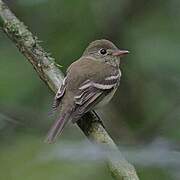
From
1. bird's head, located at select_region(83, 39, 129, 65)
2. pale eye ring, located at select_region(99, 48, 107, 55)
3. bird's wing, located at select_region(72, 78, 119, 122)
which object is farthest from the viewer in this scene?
pale eye ring, located at select_region(99, 48, 107, 55)

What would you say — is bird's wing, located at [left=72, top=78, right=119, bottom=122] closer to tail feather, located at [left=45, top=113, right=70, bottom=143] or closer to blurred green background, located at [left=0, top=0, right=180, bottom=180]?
tail feather, located at [left=45, top=113, right=70, bottom=143]

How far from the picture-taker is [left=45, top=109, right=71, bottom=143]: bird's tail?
3.20m

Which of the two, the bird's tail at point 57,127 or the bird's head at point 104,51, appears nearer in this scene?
the bird's tail at point 57,127

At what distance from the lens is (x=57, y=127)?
339 cm

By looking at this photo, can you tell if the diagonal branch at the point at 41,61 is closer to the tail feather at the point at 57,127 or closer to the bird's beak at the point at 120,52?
the tail feather at the point at 57,127

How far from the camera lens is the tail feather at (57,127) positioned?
126 inches

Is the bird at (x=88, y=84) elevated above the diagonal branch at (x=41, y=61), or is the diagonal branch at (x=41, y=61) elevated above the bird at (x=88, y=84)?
the diagonal branch at (x=41, y=61)

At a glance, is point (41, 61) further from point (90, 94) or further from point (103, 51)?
point (103, 51)

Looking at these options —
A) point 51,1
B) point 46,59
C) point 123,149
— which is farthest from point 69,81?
point 123,149

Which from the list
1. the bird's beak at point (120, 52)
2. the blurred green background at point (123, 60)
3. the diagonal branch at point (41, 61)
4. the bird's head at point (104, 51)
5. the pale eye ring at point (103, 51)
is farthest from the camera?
the pale eye ring at point (103, 51)

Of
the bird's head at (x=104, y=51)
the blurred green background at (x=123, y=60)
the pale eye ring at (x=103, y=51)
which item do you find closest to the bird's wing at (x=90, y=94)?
the blurred green background at (x=123, y=60)

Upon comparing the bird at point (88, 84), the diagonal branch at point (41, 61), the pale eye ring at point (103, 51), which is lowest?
the pale eye ring at point (103, 51)

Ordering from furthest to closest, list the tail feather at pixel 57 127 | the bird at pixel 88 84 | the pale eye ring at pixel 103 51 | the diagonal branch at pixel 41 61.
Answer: the pale eye ring at pixel 103 51, the bird at pixel 88 84, the tail feather at pixel 57 127, the diagonal branch at pixel 41 61

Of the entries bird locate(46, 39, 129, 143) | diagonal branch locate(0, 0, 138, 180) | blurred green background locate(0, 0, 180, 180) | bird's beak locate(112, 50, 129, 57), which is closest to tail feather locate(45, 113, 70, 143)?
bird locate(46, 39, 129, 143)
